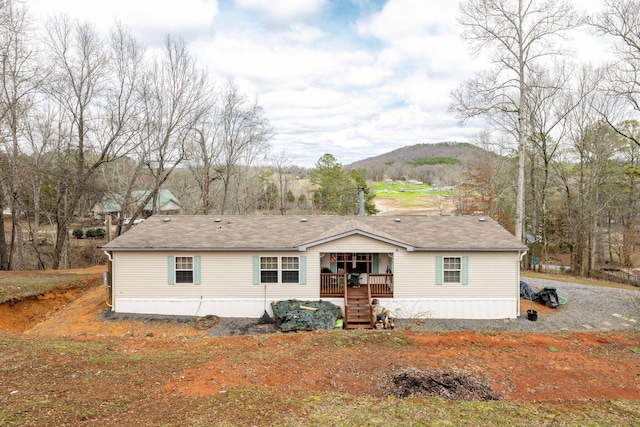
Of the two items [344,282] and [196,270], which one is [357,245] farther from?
[196,270]

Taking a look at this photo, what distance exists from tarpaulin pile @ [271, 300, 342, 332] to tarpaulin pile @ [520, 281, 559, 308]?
9226mm

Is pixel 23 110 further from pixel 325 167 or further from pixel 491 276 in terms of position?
pixel 325 167

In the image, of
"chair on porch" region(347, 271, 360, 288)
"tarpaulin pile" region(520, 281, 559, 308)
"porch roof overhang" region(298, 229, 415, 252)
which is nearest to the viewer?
"porch roof overhang" region(298, 229, 415, 252)

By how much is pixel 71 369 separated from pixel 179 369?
87.4 inches

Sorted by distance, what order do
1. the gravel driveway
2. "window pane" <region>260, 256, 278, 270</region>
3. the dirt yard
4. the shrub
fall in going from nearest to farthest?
the dirt yard, the gravel driveway, "window pane" <region>260, 256, 278, 270</region>, the shrub

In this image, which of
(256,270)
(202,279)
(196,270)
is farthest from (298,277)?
(196,270)

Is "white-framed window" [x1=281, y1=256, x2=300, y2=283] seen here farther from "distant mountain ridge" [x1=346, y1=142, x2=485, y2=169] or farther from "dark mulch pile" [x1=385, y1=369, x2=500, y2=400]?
"distant mountain ridge" [x1=346, y1=142, x2=485, y2=169]

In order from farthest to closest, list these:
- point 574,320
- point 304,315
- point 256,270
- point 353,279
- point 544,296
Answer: point 544,296 → point 353,279 → point 256,270 → point 574,320 → point 304,315

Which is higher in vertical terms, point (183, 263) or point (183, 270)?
point (183, 263)

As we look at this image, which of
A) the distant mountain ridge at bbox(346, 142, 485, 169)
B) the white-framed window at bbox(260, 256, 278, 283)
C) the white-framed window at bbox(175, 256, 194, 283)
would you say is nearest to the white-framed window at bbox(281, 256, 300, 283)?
the white-framed window at bbox(260, 256, 278, 283)

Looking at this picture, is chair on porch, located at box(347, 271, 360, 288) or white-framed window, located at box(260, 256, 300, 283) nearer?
white-framed window, located at box(260, 256, 300, 283)

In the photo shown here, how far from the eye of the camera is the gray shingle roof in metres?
14.6

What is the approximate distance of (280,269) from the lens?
14.9 metres

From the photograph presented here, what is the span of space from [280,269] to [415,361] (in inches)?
283
